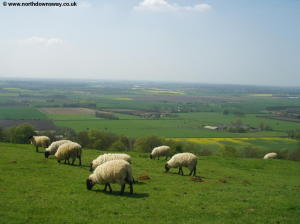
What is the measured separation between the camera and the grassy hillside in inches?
495

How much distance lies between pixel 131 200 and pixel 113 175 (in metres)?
1.92

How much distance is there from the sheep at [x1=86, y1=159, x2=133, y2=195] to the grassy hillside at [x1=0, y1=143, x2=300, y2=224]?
61cm

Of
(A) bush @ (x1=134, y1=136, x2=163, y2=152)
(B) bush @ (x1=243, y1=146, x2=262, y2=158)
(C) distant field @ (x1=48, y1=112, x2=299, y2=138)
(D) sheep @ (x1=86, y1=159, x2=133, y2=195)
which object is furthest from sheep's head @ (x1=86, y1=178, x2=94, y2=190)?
(C) distant field @ (x1=48, y1=112, x2=299, y2=138)

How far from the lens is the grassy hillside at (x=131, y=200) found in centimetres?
1256

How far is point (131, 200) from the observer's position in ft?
49.5

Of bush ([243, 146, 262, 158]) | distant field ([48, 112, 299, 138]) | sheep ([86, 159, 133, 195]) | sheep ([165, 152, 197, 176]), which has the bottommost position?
distant field ([48, 112, 299, 138])

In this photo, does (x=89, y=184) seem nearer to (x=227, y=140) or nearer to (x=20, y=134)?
(x=20, y=134)

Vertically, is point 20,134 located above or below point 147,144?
above

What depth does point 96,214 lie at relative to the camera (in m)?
12.7

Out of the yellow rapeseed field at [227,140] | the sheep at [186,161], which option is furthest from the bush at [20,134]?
the yellow rapeseed field at [227,140]

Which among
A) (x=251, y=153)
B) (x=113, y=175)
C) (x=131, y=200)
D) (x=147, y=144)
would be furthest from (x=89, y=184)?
(x=251, y=153)

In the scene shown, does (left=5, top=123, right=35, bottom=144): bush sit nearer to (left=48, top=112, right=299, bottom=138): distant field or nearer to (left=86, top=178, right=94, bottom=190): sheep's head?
(left=48, top=112, right=299, bottom=138): distant field

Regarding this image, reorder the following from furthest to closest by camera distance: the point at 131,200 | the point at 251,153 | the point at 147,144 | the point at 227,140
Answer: the point at 227,140 → the point at 251,153 → the point at 147,144 → the point at 131,200

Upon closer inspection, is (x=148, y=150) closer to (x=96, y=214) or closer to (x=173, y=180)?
(x=173, y=180)
